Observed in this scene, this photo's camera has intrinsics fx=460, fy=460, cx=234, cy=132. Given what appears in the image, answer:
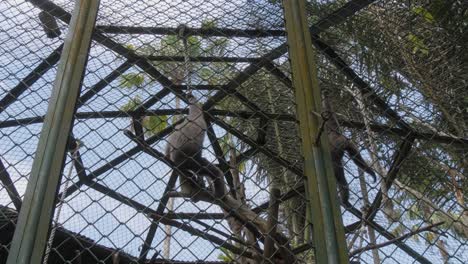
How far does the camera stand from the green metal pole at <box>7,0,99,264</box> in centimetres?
129

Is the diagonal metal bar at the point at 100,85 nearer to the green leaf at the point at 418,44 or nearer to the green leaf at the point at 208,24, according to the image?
the green leaf at the point at 208,24

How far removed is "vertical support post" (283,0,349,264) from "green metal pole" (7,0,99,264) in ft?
2.59

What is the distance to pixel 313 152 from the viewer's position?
5.06ft

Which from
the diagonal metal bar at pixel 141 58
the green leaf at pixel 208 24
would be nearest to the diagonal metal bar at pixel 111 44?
the diagonal metal bar at pixel 141 58

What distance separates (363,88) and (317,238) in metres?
1.82

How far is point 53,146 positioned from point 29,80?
0.80 metres

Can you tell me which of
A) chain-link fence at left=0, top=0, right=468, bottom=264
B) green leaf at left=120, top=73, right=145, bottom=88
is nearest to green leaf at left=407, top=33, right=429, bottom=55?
chain-link fence at left=0, top=0, right=468, bottom=264

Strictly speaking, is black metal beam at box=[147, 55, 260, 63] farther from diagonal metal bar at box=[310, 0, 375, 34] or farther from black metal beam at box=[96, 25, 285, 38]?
diagonal metal bar at box=[310, 0, 375, 34]

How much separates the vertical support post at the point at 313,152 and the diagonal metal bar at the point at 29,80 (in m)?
1.09

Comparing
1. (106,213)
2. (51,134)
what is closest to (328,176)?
(106,213)

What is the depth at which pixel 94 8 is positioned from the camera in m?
1.83

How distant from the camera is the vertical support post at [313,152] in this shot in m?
1.37

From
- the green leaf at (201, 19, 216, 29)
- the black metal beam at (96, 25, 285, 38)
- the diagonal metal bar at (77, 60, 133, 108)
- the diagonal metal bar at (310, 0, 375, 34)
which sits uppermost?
the diagonal metal bar at (310, 0, 375, 34)

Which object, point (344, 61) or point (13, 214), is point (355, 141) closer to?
point (344, 61)
